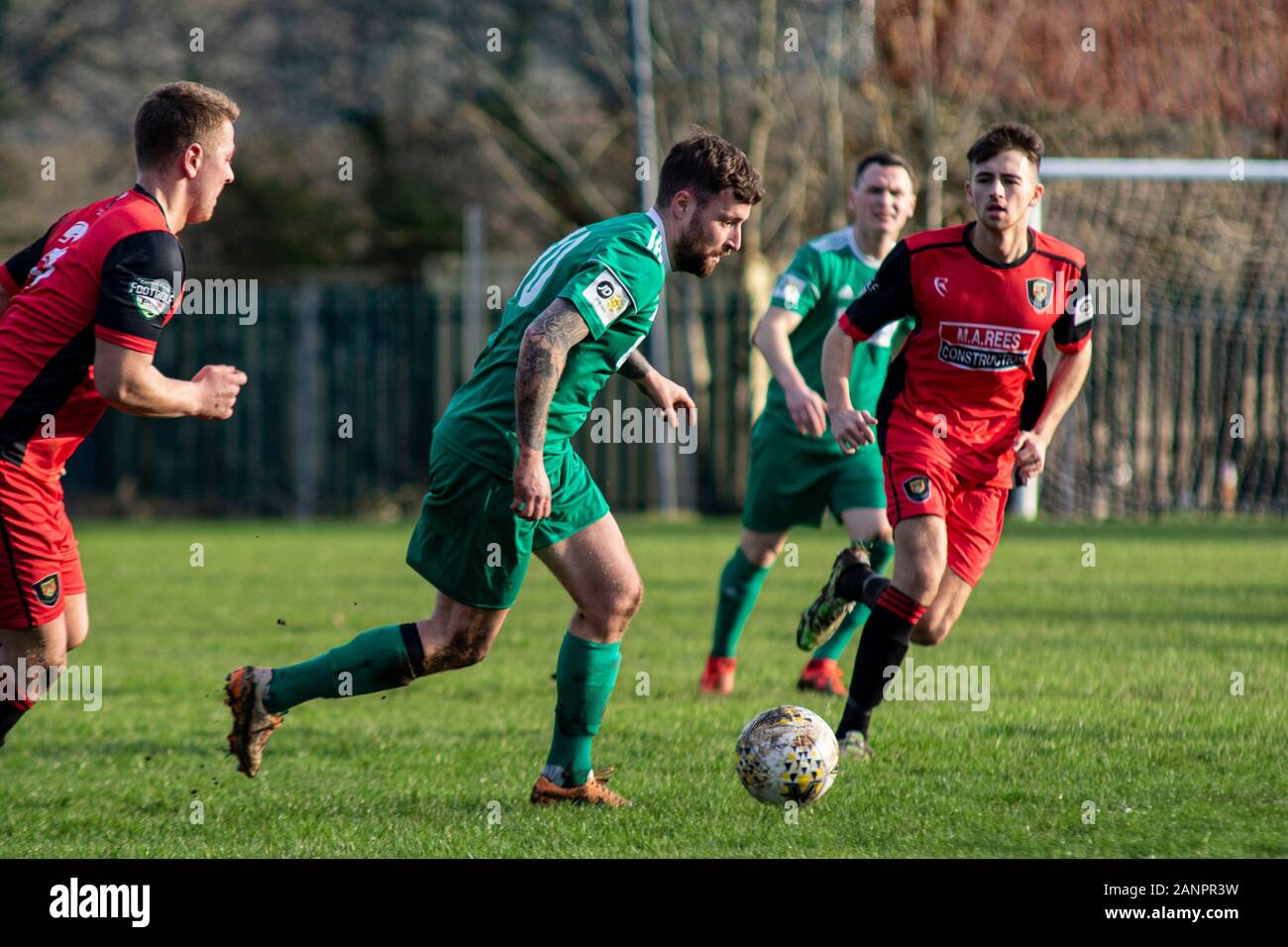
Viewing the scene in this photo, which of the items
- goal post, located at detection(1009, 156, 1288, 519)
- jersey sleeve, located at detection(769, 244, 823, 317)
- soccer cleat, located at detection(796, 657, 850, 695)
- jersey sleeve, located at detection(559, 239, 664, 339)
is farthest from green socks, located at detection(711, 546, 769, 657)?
goal post, located at detection(1009, 156, 1288, 519)

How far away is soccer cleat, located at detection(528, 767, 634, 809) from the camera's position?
16.2 feet

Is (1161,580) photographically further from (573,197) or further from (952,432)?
(573,197)

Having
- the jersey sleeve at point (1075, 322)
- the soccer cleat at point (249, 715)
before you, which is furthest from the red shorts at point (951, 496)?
the soccer cleat at point (249, 715)

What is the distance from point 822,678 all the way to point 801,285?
5.85 ft

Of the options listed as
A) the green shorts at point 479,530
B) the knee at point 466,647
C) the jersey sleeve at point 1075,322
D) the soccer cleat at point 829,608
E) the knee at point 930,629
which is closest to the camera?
the green shorts at point 479,530

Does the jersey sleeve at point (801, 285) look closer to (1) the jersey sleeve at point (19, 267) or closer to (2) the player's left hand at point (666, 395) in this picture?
(2) the player's left hand at point (666, 395)

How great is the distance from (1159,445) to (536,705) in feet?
46.2

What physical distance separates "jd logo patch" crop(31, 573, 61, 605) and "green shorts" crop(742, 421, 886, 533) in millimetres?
3508

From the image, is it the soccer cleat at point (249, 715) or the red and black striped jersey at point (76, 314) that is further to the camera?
the soccer cleat at point (249, 715)

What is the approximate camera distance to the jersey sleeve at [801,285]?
6.89m

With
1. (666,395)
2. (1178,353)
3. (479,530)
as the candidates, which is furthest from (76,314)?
(1178,353)

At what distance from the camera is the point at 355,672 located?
192 inches

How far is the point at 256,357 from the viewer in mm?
20953
